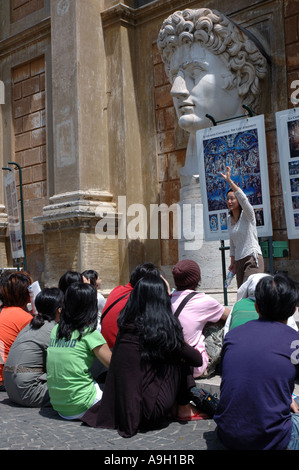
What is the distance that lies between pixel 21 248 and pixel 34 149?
265 cm

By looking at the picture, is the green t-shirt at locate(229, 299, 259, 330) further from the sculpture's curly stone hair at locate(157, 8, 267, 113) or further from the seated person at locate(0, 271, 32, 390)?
the sculpture's curly stone hair at locate(157, 8, 267, 113)

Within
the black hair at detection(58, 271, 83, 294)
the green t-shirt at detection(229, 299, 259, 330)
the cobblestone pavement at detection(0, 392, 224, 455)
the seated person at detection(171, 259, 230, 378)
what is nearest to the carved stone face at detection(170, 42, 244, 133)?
the black hair at detection(58, 271, 83, 294)

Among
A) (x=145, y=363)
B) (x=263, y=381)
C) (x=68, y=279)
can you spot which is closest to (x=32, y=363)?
(x=68, y=279)

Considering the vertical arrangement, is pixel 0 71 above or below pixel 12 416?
above

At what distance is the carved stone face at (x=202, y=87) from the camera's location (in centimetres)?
815

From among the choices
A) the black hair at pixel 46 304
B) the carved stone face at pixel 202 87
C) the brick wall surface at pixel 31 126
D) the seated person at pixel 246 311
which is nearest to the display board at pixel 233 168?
the carved stone face at pixel 202 87

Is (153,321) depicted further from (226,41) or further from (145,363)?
(226,41)

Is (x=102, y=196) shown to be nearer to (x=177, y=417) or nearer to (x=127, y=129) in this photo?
(x=127, y=129)

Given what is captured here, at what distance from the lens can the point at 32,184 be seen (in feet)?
38.9

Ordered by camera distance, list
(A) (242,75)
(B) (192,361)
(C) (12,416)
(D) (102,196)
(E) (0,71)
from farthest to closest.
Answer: (E) (0,71), (D) (102,196), (A) (242,75), (C) (12,416), (B) (192,361)

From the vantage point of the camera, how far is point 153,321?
3.87 metres

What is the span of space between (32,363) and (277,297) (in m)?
2.47

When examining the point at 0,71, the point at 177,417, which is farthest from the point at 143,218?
the point at 177,417

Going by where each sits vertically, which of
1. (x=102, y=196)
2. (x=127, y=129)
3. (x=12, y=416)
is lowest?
(x=12, y=416)
